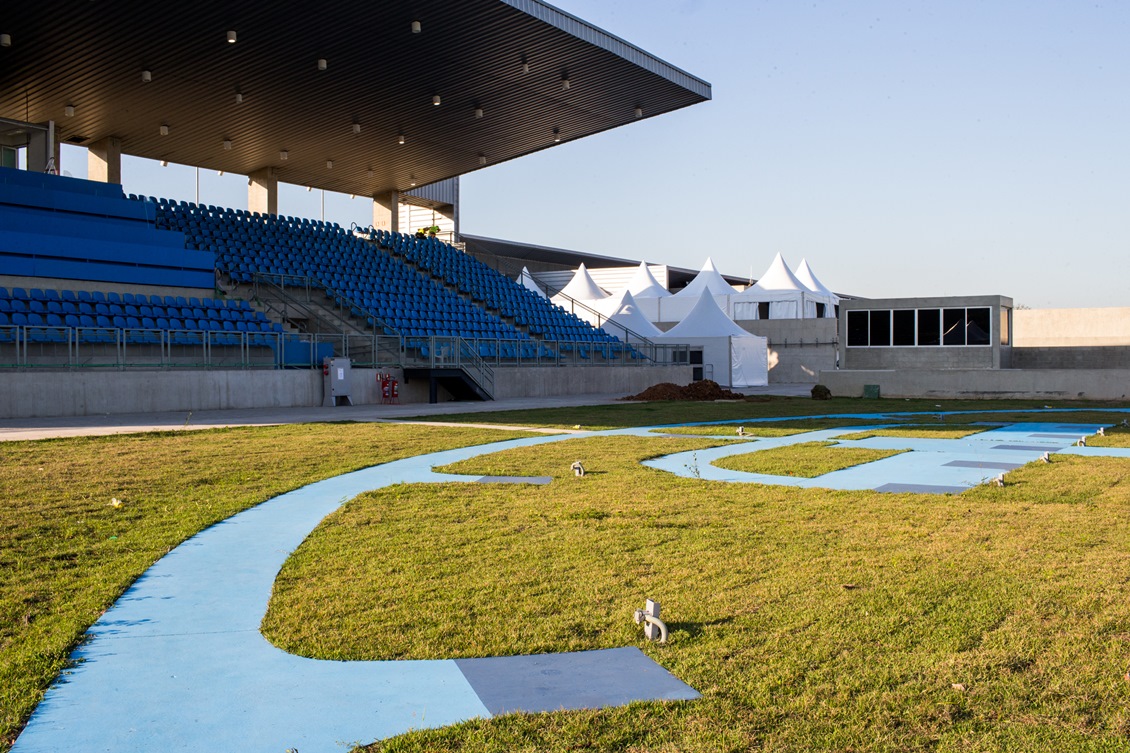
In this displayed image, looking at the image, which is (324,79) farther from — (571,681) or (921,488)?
(571,681)

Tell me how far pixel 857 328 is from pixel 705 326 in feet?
28.1

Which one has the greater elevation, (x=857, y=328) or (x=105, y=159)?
(x=105, y=159)

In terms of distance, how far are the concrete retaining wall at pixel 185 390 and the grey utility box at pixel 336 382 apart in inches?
8.3

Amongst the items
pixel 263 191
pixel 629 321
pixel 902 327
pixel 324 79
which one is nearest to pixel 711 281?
pixel 629 321

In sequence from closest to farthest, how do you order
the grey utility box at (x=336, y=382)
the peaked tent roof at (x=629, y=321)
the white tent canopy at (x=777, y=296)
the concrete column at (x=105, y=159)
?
the grey utility box at (x=336, y=382), the concrete column at (x=105, y=159), the peaked tent roof at (x=629, y=321), the white tent canopy at (x=777, y=296)

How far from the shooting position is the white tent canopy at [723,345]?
4497 cm

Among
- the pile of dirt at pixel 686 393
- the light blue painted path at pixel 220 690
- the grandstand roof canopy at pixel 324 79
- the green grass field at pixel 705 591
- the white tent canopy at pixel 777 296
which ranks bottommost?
the light blue painted path at pixel 220 690

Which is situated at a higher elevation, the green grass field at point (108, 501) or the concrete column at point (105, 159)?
the concrete column at point (105, 159)

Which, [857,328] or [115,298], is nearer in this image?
[115,298]

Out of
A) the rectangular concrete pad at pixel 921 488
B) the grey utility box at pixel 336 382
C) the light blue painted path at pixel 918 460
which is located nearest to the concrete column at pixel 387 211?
the grey utility box at pixel 336 382

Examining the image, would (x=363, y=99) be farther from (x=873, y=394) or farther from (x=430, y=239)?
(x=873, y=394)

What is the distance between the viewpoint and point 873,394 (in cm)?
3391

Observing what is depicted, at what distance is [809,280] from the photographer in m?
64.1

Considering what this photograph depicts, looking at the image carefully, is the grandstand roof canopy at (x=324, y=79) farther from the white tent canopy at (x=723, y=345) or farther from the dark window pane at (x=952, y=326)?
the dark window pane at (x=952, y=326)
